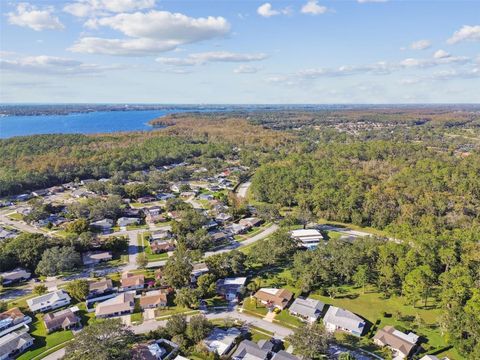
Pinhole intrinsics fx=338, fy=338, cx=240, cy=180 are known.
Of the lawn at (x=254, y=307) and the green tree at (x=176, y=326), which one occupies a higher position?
the green tree at (x=176, y=326)

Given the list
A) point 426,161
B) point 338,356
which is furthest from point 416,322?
point 426,161

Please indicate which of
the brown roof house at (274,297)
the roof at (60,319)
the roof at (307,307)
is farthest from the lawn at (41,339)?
the roof at (307,307)

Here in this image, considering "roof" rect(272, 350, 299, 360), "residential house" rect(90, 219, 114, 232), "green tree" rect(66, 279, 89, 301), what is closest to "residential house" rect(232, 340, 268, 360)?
"roof" rect(272, 350, 299, 360)

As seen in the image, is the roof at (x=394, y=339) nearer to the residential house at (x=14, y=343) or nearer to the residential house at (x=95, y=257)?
the residential house at (x=14, y=343)

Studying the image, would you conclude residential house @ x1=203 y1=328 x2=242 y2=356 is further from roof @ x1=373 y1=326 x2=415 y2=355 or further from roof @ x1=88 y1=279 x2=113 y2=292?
roof @ x1=88 y1=279 x2=113 y2=292

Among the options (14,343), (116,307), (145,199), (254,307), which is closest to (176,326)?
(116,307)

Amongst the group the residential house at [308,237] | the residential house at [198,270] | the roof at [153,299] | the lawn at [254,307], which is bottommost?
the lawn at [254,307]
